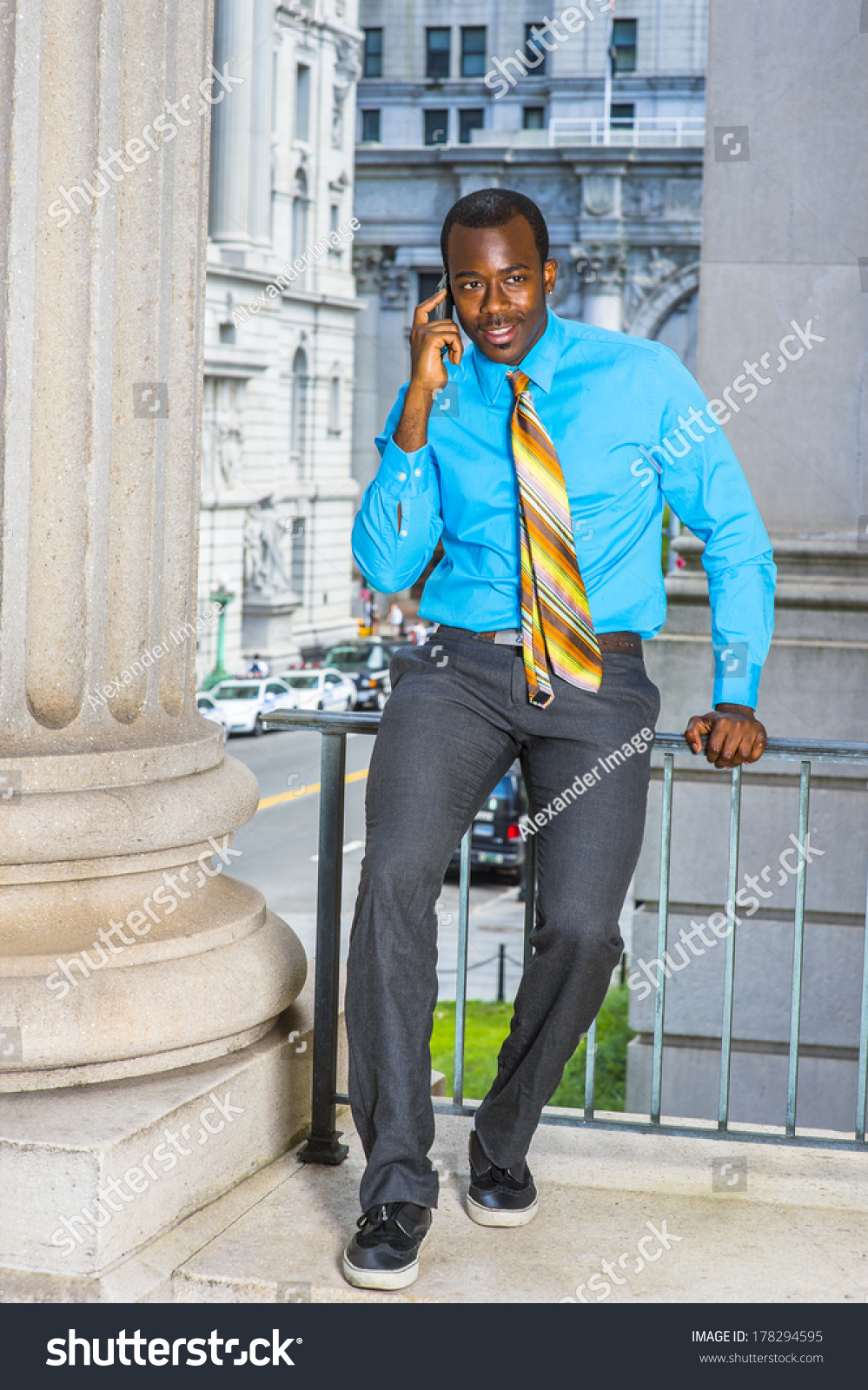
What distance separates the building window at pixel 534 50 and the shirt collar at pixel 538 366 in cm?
5355

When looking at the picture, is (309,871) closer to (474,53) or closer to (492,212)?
(492,212)

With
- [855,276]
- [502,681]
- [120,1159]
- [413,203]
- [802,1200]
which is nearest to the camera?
[120,1159]

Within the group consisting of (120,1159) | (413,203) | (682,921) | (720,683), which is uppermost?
(413,203)

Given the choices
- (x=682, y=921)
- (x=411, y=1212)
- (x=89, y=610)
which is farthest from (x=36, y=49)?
(x=682, y=921)

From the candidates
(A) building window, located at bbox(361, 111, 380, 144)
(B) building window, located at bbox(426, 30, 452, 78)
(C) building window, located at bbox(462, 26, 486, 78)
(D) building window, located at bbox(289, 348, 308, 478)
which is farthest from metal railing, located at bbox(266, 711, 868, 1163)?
(B) building window, located at bbox(426, 30, 452, 78)

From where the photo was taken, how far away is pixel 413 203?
56781mm

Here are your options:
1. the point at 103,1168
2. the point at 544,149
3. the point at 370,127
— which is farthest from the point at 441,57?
the point at 103,1168

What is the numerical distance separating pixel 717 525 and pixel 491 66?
2329 inches

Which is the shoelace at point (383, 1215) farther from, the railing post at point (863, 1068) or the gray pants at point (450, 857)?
the railing post at point (863, 1068)

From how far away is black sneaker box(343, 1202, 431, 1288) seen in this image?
3.43 m

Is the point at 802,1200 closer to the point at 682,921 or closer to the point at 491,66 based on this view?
the point at 682,921

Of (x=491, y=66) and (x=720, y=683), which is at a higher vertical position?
(x=491, y=66)

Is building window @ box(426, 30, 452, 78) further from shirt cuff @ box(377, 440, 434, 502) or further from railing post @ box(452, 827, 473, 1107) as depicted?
shirt cuff @ box(377, 440, 434, 502)

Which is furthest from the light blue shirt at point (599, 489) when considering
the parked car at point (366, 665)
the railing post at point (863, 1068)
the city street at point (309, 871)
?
the parked car at point (366, 665)
